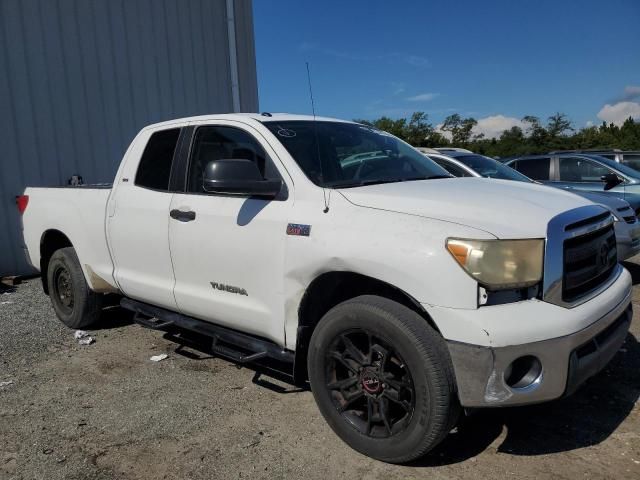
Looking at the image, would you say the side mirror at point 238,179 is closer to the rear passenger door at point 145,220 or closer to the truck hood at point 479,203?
the truck hood at point 479,203

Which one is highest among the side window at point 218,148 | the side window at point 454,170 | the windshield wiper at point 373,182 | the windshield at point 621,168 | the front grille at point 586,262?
the side window at point 218,148

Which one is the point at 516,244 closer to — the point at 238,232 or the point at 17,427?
the point at 238,232

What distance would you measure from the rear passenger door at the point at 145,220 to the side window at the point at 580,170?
24.3 feet

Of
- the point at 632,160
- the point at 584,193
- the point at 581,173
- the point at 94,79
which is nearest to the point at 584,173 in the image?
the point at 581,173

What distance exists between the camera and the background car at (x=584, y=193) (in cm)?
616

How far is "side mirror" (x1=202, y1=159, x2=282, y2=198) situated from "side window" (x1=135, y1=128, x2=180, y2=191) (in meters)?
1.04

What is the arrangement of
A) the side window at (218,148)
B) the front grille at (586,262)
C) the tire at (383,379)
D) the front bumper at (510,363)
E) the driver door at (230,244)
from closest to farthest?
the front bumper at (510,363), the tire at (383,379), the front grille at (586,262), the driver door at (230,244), the side window at (218,148)

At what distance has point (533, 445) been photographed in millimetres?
2951

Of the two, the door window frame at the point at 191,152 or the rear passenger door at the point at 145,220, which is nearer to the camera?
the door window frame at the point at 191,152

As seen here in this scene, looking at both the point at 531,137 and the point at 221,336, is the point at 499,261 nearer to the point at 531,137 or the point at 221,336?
the point at 221,336

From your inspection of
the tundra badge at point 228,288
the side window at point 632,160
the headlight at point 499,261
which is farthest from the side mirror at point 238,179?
the side window at point 632,160

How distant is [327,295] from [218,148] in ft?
4.92

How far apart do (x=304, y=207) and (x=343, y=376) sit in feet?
3.24

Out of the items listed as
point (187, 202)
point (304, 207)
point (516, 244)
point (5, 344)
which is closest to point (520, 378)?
point (516, 244)
